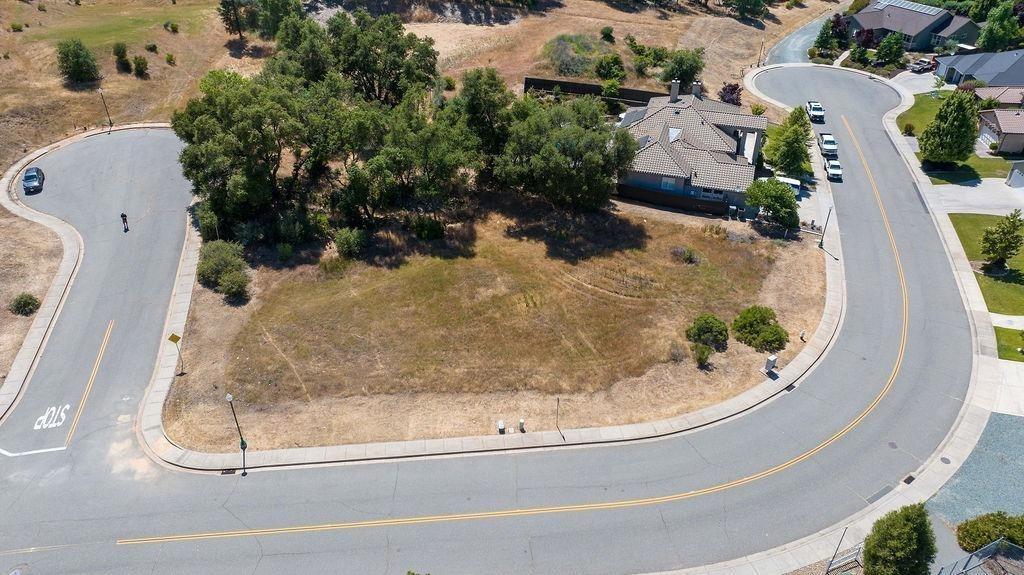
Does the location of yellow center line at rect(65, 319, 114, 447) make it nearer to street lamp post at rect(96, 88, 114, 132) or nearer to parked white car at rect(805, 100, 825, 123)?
street lamp post at rect(96, 88, 114, 132)

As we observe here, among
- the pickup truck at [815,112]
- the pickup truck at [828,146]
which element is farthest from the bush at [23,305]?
the pickup truck at [815,112]

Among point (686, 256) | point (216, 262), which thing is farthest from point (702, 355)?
point (216, 262)

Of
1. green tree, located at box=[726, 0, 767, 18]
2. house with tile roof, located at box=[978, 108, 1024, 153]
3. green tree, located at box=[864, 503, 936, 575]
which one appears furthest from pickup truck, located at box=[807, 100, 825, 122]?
green tree, located at box=[864, 503, 936, 575]

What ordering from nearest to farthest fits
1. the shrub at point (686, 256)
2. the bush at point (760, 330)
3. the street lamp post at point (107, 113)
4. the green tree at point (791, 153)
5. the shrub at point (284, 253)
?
1. the bush at point (760, 330)
2. the shrub at point (284, 253)
3. the shrub at point (686, 256)
4. the green tree at point (791, 153)
5. the street lamp post at point (107, 113)

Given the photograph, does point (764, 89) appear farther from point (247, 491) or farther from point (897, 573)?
point (247, 491)

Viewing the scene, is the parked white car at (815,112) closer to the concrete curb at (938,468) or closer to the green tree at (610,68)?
the green tree at (610,68)

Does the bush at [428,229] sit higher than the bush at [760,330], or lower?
higher

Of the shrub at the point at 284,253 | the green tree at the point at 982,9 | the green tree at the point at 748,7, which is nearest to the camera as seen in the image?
the shrub at the point at 284,253
